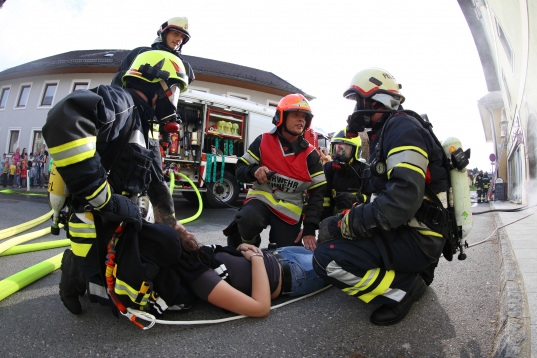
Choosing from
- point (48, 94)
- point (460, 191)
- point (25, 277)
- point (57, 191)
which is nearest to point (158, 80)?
point (57, 191)

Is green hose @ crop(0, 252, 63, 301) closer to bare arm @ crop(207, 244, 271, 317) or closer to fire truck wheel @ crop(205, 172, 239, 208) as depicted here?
bare arm @ crop(207, 244, 271, 317)

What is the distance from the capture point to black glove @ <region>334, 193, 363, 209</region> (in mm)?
3387

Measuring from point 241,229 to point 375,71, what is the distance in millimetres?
1789

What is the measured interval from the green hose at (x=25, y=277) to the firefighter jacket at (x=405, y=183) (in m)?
2.38

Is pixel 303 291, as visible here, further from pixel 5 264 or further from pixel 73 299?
pixel 5 264

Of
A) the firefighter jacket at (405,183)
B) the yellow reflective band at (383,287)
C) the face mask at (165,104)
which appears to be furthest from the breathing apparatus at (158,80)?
the yellow reflective band at (383,287)

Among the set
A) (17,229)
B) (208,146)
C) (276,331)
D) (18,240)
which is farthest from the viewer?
(208,146)

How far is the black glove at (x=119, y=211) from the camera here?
1777 millimetres

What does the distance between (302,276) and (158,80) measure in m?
1.70

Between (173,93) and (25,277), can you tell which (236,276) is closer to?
(173,93)

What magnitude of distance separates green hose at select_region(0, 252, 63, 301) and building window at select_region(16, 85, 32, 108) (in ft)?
81.1

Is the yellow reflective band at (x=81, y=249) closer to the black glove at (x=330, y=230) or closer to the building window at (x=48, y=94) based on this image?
the black glove at (x=330, y=230)

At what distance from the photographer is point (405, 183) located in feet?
6.04

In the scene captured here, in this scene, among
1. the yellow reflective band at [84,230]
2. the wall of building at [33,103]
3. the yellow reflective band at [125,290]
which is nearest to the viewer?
the yellow reflective band at [125,290]
